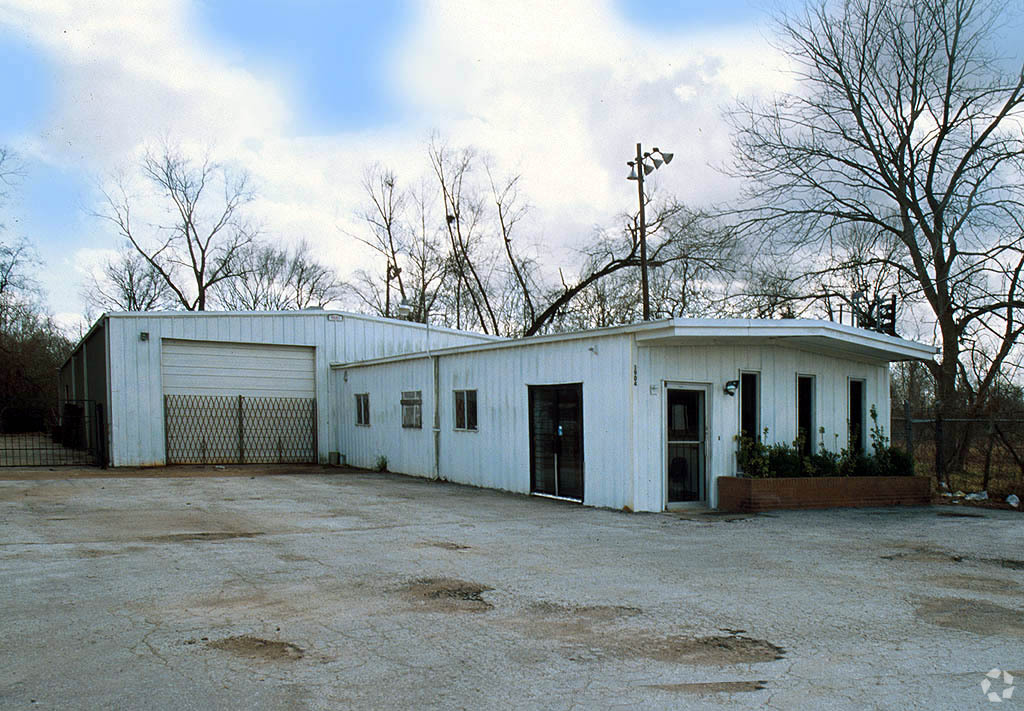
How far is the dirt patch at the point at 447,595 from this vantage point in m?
6.12

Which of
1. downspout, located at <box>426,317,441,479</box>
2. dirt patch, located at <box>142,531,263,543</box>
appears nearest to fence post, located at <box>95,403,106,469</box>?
downspout, located at <box>426,317,441,479</box>

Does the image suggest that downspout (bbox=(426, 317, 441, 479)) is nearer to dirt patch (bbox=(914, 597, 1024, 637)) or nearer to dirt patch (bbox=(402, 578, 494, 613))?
dirt patch (bbox=(402, 578, 494, 613))

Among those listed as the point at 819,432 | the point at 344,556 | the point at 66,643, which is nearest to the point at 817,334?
the point at 819,432

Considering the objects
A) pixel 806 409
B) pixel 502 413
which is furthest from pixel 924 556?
pixel 502 413

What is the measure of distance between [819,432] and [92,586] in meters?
11.6

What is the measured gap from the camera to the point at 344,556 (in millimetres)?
8188

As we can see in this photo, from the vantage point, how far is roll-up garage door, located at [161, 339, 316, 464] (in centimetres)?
2044

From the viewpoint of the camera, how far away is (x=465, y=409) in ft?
53.1

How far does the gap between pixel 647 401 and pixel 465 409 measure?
4.80 meters

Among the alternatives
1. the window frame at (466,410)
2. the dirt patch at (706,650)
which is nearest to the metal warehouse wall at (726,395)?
the window frame at (466,410)

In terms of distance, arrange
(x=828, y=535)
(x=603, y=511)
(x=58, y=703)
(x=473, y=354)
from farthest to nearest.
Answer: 1. (x=473, y=354)
2. (x=603, y=511)
3. (x=828, y=535)
4. (x=58, y=703)

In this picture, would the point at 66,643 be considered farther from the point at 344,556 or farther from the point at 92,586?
the point at 344,556

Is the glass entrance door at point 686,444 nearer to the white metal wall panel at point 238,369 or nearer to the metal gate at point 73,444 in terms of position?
the white metal wall panel at point 238,369

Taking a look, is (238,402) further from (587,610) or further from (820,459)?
(587,610)
